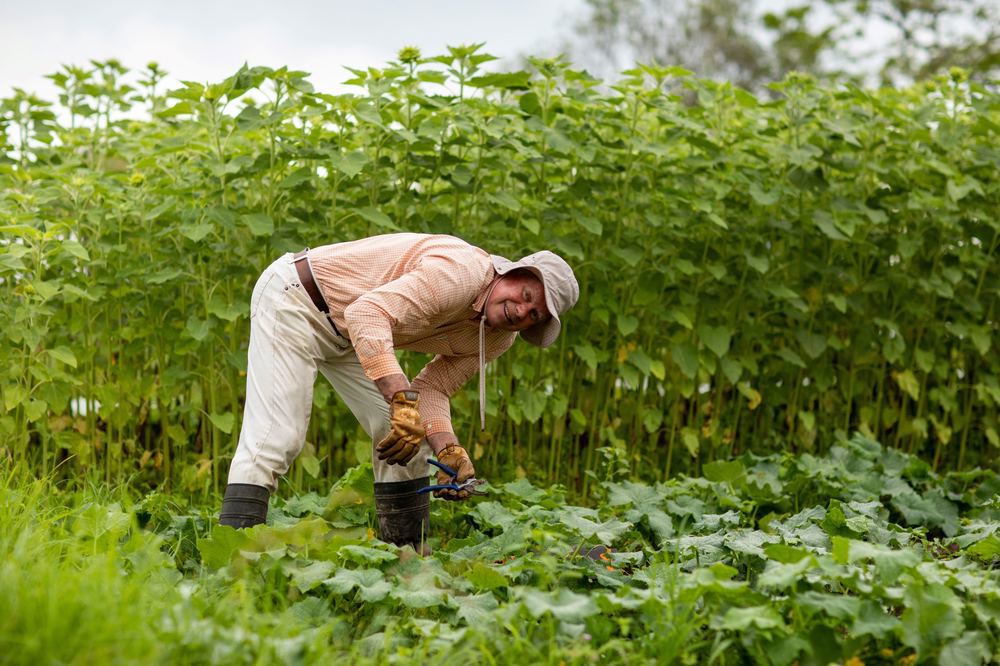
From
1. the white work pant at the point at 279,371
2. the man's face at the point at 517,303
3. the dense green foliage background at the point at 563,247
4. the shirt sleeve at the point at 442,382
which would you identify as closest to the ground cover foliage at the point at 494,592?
the white work pant at the point at 279,371

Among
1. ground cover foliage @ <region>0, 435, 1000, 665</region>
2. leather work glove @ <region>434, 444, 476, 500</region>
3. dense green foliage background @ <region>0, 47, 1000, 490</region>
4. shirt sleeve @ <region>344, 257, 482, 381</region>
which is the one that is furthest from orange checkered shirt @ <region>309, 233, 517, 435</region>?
dense green foliage background @ <region>0, 47, 1000, 490</region>

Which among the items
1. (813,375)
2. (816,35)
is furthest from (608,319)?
(816,35)

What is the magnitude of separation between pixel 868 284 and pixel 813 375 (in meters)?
0.56

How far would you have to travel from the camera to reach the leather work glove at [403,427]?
3.33m

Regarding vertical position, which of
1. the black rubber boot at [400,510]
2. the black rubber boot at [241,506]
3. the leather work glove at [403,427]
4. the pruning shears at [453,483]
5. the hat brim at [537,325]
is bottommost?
the black rubber boot at [400,510]

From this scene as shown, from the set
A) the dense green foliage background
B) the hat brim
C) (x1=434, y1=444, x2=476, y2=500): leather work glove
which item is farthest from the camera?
the dense green foliage background

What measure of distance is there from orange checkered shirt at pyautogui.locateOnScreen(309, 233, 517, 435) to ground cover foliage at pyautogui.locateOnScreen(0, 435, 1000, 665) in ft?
1.84

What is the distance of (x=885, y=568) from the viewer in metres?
2.96

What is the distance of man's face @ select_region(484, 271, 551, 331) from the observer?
3.54 meters

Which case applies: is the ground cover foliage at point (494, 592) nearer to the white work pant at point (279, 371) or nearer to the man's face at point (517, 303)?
the white work pant at point (279, 371)

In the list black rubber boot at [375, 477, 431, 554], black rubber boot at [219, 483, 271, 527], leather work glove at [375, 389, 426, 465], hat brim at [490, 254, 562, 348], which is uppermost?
hat brim at [490, 254, 562, 348]

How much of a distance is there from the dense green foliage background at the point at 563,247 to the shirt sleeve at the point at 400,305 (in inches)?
49.5

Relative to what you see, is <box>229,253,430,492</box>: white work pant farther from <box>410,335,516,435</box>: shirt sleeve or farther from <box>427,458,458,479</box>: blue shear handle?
<box>427,458,458,479</box>: blue shear handle

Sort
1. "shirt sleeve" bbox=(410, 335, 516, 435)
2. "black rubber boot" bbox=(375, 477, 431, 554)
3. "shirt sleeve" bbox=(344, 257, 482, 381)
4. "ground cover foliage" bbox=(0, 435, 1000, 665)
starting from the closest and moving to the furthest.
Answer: "ground cover foliage" bbox=(0, 435, 1000, 665) → "shirt sleeve" bbox=(344, 257, 482, 381) → "shirt sleeve" bbox=(410, 335, 516, 435) → "black rubber boot" bbox=(375, 477, 431, 554)
